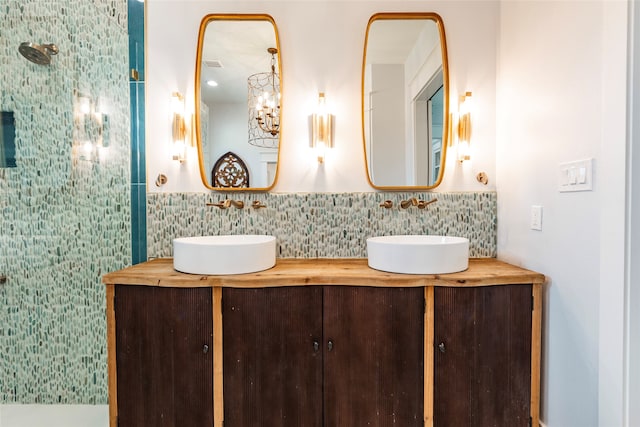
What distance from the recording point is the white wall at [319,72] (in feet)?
5.65

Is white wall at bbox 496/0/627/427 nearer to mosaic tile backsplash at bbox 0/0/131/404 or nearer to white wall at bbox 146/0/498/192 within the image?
white wall at bbox 146/0/498/192

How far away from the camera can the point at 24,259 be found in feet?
5.82

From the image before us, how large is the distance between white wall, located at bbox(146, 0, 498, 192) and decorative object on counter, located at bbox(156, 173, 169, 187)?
0.02 meters

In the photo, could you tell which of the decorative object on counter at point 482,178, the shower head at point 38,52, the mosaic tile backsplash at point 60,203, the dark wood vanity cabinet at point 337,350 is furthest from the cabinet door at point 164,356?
the decorative object on counter at point 482,178

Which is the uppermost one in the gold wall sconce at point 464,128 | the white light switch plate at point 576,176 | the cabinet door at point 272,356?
the gold wall sconce at point 464,128

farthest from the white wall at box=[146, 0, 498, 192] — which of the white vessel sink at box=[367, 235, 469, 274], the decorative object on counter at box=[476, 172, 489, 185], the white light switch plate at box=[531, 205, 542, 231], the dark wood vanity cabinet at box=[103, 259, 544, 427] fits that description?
the dark wood vanity cabinet at box=[103, 259, 544, 427]

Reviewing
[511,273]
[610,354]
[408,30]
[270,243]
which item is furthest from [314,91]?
[610,354]

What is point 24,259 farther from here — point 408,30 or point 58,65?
point 408,30

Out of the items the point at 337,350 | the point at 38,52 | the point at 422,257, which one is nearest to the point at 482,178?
the point at 422,257

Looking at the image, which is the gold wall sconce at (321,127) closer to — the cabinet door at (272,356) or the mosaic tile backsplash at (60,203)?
the cabinet door at (272,356)

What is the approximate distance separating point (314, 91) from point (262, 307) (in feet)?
3.79

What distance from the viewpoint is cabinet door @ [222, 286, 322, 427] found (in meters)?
1.32

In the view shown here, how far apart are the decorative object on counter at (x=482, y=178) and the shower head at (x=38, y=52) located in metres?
2.40

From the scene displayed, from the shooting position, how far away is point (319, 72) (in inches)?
68.3
